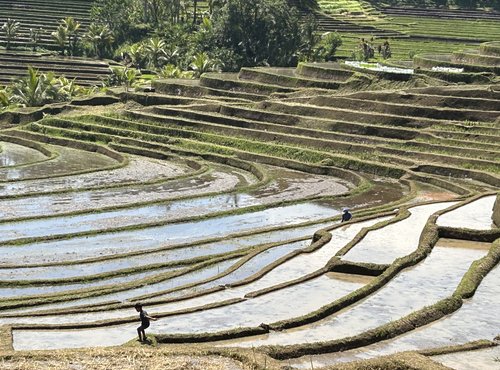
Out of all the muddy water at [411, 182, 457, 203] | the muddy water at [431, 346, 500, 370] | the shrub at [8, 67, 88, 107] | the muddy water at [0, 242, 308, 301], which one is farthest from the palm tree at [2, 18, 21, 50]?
the muddy water at [431, 346, 500, 370]

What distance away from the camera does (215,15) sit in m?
60.5

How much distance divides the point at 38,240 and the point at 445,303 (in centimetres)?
1126

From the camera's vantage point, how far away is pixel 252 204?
2881 cm

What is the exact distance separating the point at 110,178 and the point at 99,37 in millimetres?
33993

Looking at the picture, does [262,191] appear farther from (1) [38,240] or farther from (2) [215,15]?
(2) [215,15]

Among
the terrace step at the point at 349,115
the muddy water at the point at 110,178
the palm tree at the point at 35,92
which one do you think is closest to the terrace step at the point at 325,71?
the terrace step at the point at 349,115

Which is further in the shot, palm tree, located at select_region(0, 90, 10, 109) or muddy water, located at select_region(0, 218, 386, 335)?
palm tree, located at select_region(0, 90, 10, 109)

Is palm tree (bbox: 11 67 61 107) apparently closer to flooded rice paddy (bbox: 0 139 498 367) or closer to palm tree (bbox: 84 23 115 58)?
flooded rice paddy (bbox: 0 139 498 367)

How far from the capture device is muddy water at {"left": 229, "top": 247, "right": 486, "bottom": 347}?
15727 millimetres

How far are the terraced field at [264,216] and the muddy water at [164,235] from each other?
0.27 feet

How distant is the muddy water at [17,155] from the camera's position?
36.7 metres

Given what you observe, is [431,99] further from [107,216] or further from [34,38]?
[34,38]

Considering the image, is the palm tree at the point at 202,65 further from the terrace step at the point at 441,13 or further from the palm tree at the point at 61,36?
the terrace step at the point at 441,13

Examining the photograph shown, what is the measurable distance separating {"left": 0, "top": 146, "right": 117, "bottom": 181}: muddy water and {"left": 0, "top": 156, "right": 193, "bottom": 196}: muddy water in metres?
0.78
